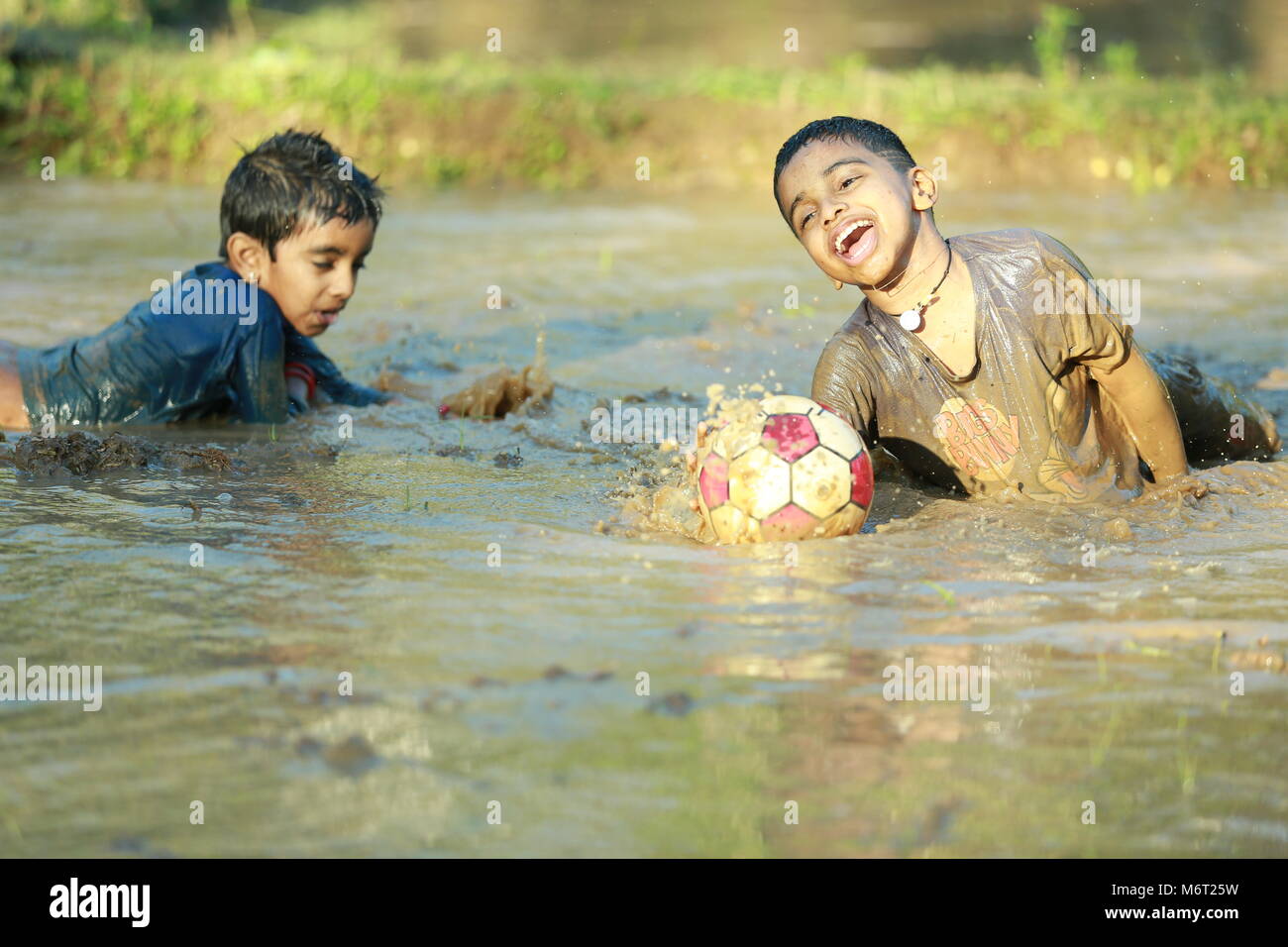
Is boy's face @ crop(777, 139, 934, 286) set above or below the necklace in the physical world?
above

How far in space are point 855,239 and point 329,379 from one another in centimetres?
279

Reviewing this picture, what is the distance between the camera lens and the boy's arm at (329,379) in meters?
6.43

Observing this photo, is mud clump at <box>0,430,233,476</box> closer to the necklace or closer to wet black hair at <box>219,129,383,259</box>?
wet black hair at <box>219,129,383,259</box>

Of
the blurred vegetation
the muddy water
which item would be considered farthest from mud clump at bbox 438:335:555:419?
the blurred vegetation

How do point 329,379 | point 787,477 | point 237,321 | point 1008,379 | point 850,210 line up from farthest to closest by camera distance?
point 329,379 → point 237,321 → point 1008,379 → point 850,210 → point 787,477

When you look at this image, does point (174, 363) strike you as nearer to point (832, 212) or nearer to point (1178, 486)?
point (832, 212)

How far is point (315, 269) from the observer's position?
612 cm

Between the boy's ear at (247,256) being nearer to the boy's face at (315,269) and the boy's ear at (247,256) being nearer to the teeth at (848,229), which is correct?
the boy's face at (315,269)

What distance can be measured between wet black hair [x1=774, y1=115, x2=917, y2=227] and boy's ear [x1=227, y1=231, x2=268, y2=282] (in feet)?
7.97

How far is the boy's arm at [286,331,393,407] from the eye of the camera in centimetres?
643

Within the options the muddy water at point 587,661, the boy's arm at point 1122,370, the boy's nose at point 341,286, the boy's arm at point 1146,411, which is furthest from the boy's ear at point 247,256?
the boy's arm at point 1146,411

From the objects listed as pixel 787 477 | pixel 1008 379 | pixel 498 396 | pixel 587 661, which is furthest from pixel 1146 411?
pixel 498 396
